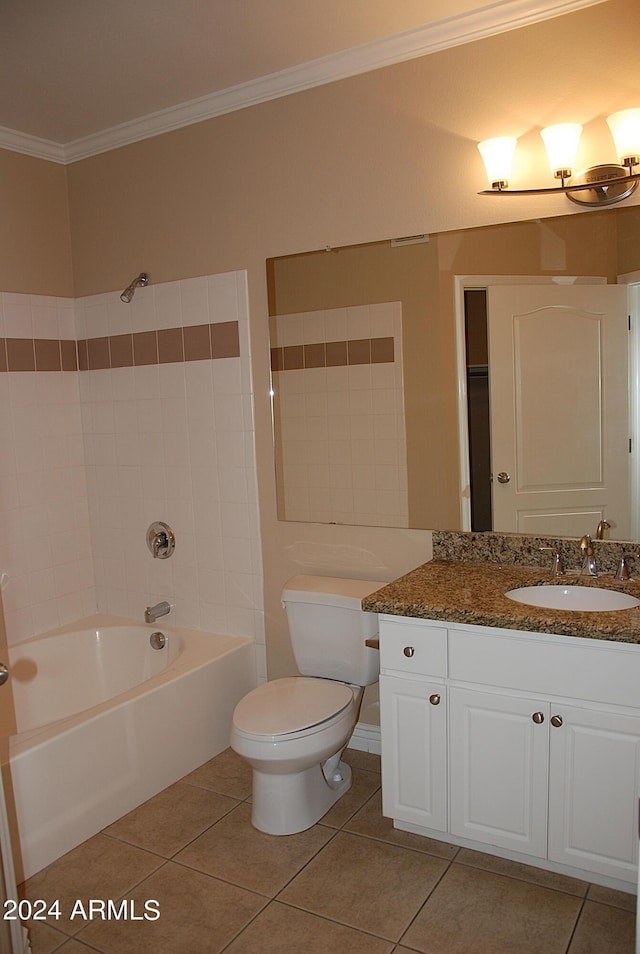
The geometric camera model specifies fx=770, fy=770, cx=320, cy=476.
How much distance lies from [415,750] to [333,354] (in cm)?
145

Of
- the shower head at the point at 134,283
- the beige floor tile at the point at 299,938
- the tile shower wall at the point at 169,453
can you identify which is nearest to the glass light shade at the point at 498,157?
the tile shower wall at the point at 169,453

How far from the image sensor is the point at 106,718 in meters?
2.59

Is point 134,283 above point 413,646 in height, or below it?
above

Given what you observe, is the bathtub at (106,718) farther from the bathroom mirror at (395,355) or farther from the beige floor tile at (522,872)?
the beige floor tile at (522,872)

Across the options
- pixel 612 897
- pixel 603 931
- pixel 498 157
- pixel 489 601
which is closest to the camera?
pixel 603 931

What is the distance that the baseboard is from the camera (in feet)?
9.82

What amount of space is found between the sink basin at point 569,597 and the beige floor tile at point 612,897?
76 cm

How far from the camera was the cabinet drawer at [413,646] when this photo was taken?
87.7 inches

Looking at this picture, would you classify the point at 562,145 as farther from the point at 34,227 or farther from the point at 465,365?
the point at 34,227

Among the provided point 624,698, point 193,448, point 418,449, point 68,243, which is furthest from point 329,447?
point 68,243

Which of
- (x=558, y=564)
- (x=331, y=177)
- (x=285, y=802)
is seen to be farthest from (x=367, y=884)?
(x=331, y=177)

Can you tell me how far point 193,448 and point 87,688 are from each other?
1.15 meters

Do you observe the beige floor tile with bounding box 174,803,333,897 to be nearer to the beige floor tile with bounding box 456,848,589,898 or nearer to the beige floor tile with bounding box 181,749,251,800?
the beige floor tile with bounding box 181,749,251,800

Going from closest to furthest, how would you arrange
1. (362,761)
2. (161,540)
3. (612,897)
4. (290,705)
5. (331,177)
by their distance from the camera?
(612,897)
(290,705)
(331,177)
(362,761)
(161,540)
